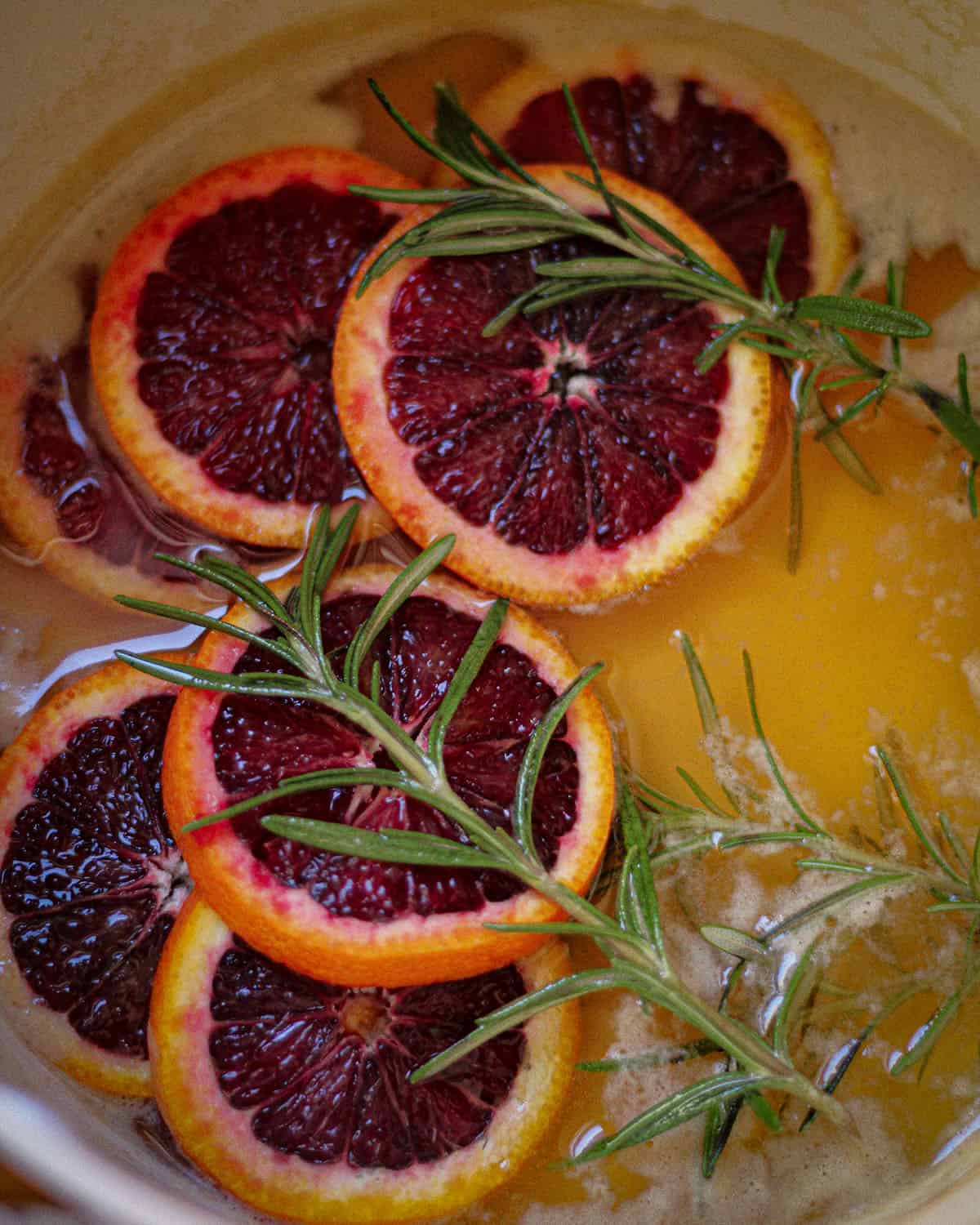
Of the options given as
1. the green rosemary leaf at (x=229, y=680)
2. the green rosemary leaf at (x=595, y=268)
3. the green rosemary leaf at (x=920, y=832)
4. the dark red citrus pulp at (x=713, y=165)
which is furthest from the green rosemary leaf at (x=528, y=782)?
the dark red citrus pulp at (x=713, y=165)

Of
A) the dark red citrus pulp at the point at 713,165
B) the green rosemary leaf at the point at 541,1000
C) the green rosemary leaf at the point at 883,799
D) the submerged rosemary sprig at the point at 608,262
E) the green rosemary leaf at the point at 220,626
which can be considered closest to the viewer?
the green rosemary leaf at the point at 541,1000

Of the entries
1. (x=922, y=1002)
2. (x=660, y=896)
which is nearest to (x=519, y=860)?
(x=660, y=896)

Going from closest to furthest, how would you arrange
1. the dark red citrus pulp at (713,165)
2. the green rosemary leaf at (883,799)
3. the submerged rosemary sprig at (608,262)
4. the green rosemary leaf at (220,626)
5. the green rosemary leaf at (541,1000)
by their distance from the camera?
the green rosemary leaf at (541,1000) < the green rosemary leaf at (220,626) < the submerged rosemary sprig at (608,262) < the green rosemary leaf at (883,799) < the dark red citrus pulp at (713,165)

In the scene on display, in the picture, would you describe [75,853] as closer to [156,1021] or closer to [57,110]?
[156,1021]

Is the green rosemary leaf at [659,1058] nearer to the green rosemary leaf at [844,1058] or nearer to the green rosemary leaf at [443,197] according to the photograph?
the green rosemary leaf at [844,1058]

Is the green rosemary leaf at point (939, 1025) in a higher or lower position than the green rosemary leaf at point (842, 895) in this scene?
lower

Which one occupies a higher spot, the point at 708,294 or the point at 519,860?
the point at 708,294

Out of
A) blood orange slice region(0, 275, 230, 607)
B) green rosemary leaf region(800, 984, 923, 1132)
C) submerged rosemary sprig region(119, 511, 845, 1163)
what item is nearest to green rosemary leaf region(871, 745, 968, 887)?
green rosemary leaf region(800, 984, 923, 1132)

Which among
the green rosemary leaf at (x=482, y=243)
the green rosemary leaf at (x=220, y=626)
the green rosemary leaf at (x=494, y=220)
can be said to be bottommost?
the green rosemary leaf at (x=220, y=626)
